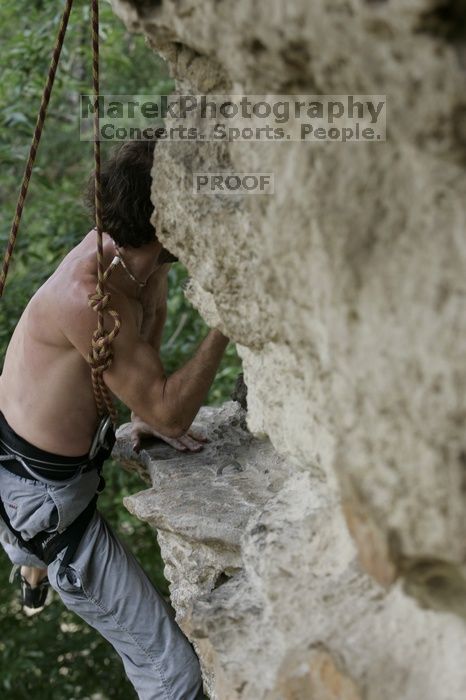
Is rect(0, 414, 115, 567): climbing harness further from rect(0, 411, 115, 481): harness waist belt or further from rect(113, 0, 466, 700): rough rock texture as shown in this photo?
rect(113, 0, 466, 700): rough rock texture

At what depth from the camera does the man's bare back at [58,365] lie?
195 cm

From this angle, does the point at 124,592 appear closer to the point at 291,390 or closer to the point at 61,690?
the point at 291,390

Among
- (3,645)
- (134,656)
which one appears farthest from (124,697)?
(134,656)

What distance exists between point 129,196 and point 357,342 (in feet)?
3.50

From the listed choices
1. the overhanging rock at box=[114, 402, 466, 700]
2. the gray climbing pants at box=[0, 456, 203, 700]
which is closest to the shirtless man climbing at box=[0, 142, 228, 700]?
the gray climbing pants at box=[0, 456, 203, 700]

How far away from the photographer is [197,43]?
113cm

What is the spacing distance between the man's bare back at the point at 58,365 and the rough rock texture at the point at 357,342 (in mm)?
596

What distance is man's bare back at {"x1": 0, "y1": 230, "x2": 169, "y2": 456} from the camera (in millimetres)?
1954

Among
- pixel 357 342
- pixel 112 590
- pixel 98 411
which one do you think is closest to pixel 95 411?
pixel 98 411

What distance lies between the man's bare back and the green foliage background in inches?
52.5

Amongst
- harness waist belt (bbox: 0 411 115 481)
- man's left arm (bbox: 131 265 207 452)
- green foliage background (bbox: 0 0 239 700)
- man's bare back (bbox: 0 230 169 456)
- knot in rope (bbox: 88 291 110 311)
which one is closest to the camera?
knot in rope (bbox: 88 291 110 311)

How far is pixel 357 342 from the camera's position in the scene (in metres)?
1.01

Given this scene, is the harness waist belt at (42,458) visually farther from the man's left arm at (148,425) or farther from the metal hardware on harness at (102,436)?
the man's left arm at (148,425)

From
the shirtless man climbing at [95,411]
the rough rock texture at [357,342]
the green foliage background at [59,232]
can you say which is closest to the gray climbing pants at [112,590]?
the shirtless man climbing at [95,411]
